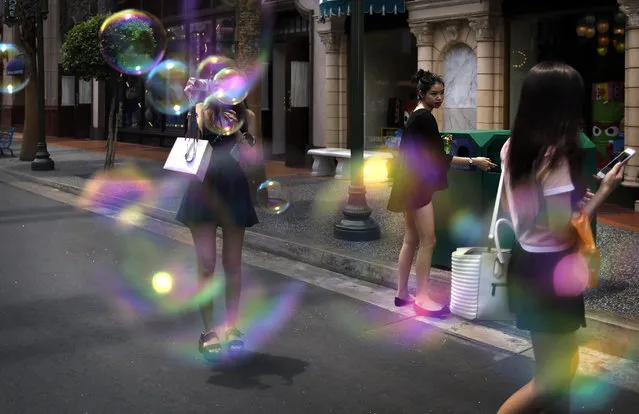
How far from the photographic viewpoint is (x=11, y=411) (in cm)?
415

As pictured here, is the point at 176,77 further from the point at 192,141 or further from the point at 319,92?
the point at 192,141

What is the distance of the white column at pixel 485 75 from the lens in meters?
13.6

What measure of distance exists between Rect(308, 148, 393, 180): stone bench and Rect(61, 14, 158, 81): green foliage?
14.8ft

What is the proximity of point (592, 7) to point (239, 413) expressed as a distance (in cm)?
1047

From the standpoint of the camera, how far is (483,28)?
1351 centimetres

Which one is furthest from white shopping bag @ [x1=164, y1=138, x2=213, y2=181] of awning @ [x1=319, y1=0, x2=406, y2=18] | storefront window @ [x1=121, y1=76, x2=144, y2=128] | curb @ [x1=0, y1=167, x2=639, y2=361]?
storefront window @ [x1=121, y1=76, x2=144, y2=128]

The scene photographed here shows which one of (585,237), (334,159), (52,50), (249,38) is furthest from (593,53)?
(52,50)

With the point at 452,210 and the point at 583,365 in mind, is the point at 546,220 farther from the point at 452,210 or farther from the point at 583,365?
the point at 452,210

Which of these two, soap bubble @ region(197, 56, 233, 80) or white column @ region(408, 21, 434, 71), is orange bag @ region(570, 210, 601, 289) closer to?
soap bubble @ region(197, 56, 233, 80)

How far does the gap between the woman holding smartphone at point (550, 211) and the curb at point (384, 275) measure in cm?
251

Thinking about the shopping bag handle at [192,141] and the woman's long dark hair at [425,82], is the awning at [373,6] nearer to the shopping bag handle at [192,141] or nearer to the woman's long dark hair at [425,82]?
the woman's long dark hair at [425,82]

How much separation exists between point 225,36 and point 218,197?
16.4 meters

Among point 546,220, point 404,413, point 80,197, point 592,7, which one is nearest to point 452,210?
point 404,413

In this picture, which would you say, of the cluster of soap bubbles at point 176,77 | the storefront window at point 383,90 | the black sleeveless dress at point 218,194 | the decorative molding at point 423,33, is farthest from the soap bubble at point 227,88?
the storefront window at point 383,90
